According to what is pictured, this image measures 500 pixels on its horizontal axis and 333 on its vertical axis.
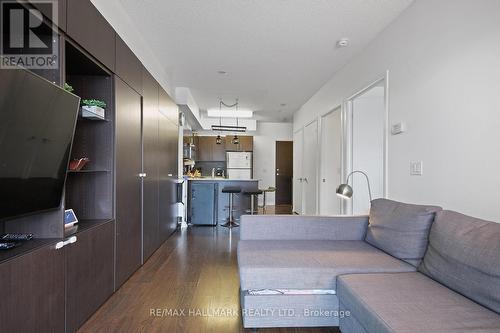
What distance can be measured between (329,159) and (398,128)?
2346mm

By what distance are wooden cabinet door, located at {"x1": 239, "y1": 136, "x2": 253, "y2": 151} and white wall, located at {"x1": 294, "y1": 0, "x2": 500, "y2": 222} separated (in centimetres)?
549

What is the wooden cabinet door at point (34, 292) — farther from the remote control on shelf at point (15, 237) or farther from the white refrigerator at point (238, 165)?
the white refrigerator at point (238, 165)

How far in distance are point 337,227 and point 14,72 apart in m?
2.57

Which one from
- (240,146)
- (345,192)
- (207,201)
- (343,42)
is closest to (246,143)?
(240,146)

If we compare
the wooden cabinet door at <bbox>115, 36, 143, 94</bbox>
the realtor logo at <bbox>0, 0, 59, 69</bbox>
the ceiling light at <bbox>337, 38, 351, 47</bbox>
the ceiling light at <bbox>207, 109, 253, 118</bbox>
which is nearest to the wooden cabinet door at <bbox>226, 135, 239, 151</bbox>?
the ceiling light at <bbox>207, 109, 253, 118</bbox>

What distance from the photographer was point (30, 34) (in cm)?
154

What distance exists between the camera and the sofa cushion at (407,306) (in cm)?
116

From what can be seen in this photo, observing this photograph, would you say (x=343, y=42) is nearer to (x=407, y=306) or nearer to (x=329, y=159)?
(x=329, y=159)

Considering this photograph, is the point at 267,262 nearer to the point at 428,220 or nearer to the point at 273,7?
the point at 428,220

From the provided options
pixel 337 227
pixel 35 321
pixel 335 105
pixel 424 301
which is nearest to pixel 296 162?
pixel 335 105

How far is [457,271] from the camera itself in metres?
1.47

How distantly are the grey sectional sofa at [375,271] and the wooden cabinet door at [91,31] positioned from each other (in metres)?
1.83

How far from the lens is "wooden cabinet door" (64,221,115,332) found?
1720 millimetres

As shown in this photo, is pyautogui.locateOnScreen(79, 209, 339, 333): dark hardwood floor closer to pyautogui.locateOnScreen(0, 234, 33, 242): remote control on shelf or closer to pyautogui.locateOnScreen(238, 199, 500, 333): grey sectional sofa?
pyautogui.locateOnScreen(238, 199, 500, 333): grey sectional sofa
